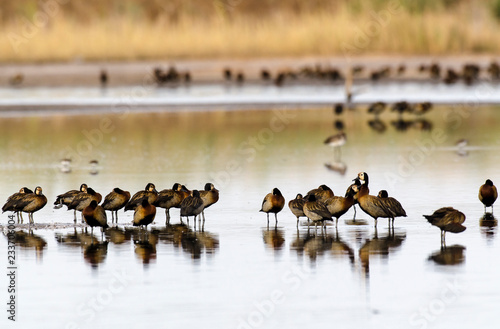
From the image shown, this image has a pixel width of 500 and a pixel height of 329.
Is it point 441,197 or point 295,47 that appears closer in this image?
point 441,197

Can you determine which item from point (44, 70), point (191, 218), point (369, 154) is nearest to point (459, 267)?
point (191, 218)

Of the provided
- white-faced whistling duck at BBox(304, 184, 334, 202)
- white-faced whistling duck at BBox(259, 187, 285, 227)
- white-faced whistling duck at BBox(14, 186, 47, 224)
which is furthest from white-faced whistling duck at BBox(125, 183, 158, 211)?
white-faced whistling duck at BBox(304, 184, 334, 202)

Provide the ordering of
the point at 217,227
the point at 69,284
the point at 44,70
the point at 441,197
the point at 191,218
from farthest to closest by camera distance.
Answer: the point at 44,70
the point at 441,197
the point at 191,218
the point at 217,227
the point at 69,284

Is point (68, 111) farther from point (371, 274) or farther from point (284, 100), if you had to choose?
point (371, 274)

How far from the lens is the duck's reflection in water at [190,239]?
1140 centimetres

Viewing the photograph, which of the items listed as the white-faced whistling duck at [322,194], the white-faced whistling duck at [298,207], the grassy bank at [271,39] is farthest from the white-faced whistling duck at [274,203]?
the grassy bank at [271,39]

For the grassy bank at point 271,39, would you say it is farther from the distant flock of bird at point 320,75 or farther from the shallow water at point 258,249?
the shallow water at point 258,249

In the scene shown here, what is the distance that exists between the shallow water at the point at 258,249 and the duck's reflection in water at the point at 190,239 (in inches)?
0.9

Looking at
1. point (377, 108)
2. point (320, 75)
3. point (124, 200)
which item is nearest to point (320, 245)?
point (124, 200)

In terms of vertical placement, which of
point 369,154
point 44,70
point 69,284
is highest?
point 44,70

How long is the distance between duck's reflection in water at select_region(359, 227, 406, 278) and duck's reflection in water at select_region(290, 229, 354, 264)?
14cm

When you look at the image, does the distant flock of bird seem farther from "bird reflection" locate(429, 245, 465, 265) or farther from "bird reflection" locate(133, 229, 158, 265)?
"bird reflection" locate(429, 245, 465, 265)

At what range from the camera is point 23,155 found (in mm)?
20750

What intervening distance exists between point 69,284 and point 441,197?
638 cm
